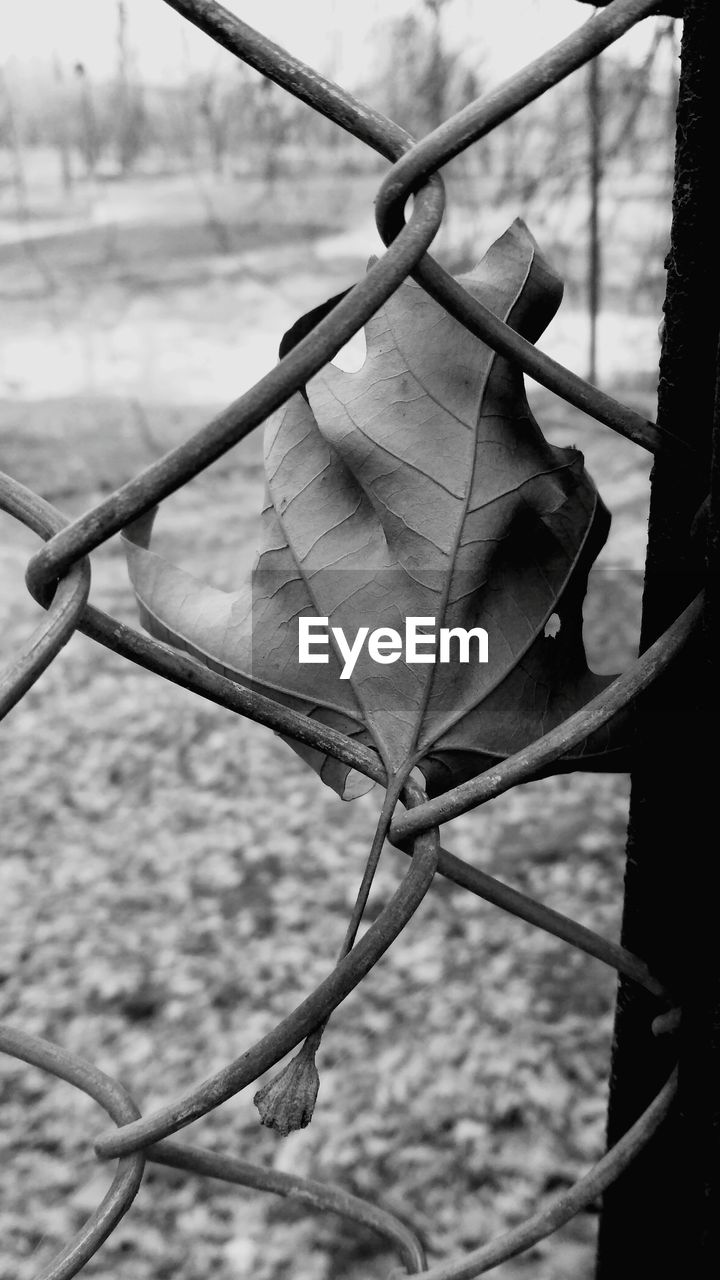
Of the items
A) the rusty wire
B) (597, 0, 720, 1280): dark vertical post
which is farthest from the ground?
the rusty wire

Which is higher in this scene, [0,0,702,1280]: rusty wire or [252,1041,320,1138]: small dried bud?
[0,0,702,1280]: rusty wire

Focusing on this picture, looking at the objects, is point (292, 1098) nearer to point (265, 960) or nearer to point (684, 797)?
point (684, 797)

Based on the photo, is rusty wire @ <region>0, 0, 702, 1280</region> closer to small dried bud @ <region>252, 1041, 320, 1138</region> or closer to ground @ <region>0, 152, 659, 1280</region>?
small dried bud @ <region>252, 1041, 320, 1138</region>

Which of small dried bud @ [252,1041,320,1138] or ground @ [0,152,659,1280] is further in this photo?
ground @ [0,152,659,1280]

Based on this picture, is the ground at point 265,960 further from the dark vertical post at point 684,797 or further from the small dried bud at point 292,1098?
the small dried bud at point 292,1098

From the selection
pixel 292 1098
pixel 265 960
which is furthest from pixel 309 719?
pixel 265 960

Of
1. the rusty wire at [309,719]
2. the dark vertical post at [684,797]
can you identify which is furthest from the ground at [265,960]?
the rusty wire at [309,719]

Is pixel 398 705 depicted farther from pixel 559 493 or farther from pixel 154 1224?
pixel 154 1224

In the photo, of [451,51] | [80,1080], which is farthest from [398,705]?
[451,51]
